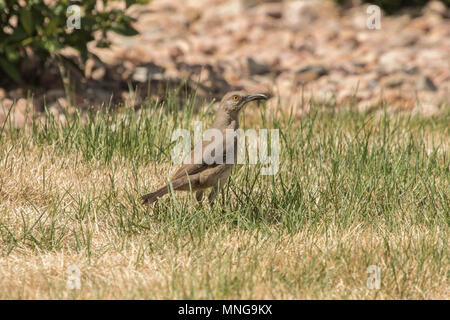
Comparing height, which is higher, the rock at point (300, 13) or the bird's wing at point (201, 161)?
the rock at point (300, 13)

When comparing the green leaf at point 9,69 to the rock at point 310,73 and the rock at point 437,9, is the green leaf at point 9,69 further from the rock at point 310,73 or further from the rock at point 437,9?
the rock at point 437,9

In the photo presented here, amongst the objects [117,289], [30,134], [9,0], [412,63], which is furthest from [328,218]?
[412,63]

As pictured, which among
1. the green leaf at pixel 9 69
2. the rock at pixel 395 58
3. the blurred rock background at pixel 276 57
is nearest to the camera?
the green leaf at pixel 9 69

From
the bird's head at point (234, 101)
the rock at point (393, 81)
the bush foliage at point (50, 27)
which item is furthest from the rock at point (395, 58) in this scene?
the bird's head at point (234, 101)

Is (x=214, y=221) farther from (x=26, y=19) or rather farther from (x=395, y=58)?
(x=395, y=58)

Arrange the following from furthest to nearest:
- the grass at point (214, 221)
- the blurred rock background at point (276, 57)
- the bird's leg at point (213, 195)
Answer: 1. the blurred rock background at point (276, 57)
2. the bird's leg at point (213, 195)
3. the grass at point (214, 221)

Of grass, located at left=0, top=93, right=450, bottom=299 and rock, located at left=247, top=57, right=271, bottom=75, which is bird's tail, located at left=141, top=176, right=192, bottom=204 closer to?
grass, located at left=0, top=93, right=450, bottom=299

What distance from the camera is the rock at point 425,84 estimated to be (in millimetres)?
→ 8109

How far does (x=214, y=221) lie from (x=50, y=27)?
307 centimetres

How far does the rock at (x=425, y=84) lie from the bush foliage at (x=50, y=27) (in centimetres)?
328

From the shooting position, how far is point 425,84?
814 centimetres

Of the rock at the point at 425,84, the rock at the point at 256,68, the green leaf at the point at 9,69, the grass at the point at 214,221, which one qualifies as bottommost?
the grass at the point at 214,221

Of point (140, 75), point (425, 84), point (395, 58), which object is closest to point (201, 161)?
point (140, 75)

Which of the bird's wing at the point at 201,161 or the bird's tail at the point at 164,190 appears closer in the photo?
the bird's tail at the point at 164,190
